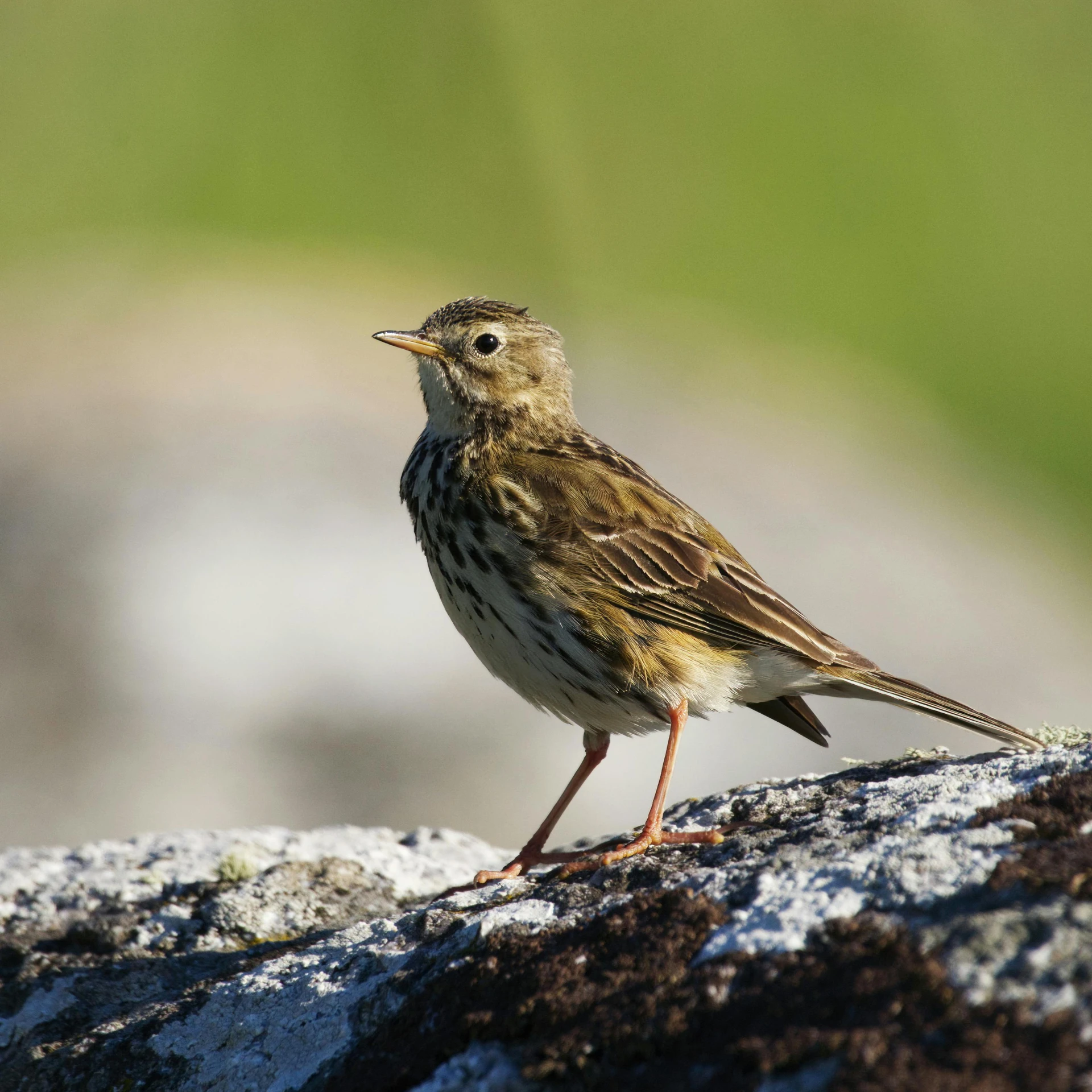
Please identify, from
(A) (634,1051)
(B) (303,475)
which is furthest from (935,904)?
(B) (303,475)

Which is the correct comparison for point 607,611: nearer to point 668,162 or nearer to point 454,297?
point 454,297

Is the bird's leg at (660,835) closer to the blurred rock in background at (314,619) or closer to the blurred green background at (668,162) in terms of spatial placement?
the blurred rock in background at (314,619)

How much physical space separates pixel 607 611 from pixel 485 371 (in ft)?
4.76

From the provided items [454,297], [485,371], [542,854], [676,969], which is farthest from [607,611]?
[454,297]

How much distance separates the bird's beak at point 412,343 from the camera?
606 centimetres

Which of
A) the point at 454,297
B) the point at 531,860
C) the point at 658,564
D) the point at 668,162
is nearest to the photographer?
the point at 531,860

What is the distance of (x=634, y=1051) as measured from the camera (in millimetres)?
2707

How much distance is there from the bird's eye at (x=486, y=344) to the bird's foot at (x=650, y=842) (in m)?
2.52

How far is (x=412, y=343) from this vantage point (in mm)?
6082

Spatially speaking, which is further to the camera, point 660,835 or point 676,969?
point 660,835

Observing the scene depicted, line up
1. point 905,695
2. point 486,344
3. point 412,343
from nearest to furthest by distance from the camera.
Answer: point 905,695 < point 412,343 < point 486,344

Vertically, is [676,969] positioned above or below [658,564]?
below

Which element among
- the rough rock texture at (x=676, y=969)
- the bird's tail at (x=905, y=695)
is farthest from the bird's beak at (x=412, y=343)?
the rough rock texture at (x=676, y=969)

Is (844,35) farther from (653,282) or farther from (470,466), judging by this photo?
(470,466)
